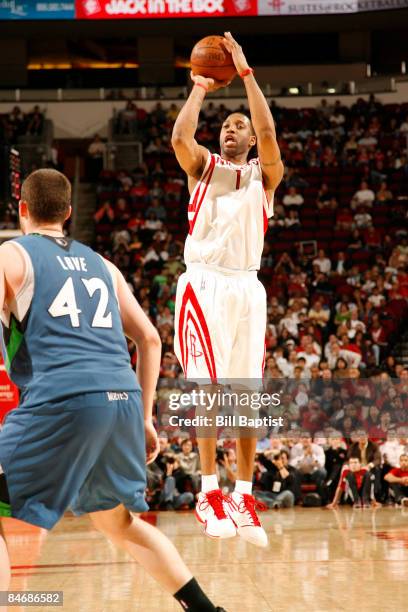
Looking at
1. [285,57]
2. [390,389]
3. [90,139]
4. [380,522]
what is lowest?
[380,522]

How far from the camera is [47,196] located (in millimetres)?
4066

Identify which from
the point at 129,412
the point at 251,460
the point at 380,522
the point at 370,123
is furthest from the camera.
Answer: the point at 370,123

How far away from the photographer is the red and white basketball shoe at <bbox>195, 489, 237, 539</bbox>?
542cm

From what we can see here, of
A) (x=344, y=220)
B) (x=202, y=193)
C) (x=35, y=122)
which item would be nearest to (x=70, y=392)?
(x=202, y=193)

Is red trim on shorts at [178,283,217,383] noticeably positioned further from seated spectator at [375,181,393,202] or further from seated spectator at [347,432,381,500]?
seated spectator at [375,181,393,202]

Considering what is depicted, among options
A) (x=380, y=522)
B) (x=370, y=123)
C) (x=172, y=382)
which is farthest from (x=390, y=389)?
(x=370, y=123)

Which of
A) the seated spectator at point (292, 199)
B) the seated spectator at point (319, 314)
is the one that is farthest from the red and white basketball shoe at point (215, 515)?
the seated spectator at point (292, 199)

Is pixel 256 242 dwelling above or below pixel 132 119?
below

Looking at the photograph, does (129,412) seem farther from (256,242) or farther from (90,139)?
(90,139)

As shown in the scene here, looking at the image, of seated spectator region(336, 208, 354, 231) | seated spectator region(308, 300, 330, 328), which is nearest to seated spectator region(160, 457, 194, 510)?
seated spectator region(308, 300, 330, 328)

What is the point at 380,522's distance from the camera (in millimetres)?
10914

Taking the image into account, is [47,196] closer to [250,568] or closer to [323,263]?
[250,568]

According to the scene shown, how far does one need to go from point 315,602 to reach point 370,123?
18208 mm

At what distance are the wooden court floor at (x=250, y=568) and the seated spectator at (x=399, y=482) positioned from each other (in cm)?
153
